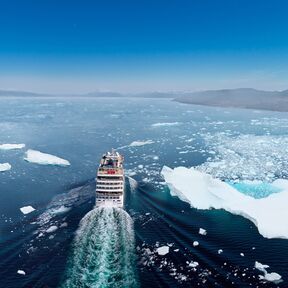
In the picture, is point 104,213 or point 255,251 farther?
point 104,213

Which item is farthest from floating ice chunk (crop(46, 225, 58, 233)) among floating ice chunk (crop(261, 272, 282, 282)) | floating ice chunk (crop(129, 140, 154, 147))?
floating ice chunk (crop(129, 140, 154, 147))

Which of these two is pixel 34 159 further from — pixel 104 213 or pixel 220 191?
pixel 220 191

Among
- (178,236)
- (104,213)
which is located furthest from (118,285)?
(104,213)

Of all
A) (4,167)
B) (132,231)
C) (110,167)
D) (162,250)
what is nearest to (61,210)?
(110,167)

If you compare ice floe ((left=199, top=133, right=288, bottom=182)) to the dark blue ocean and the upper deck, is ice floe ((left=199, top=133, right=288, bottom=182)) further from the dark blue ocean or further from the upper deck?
the upper deck

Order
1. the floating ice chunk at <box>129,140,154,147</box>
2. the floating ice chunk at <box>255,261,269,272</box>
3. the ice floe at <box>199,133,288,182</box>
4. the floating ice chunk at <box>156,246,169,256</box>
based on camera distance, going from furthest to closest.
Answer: the floating ice chunk at <box>129,140,154,147</box>
the ice floe at <box>199,133,288,182</box>
the floating ice chunk at <box>156,246,169,256</box>
the floating ice chunk at <box>255,261,269,272</box>

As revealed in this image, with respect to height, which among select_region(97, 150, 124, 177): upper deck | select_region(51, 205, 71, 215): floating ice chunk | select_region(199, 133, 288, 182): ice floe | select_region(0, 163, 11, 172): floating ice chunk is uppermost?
select_region(97, 150, 124, 177): upper deck

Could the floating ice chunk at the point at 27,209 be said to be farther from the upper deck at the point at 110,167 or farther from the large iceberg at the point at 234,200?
the large iceberg at the point at 234,200
